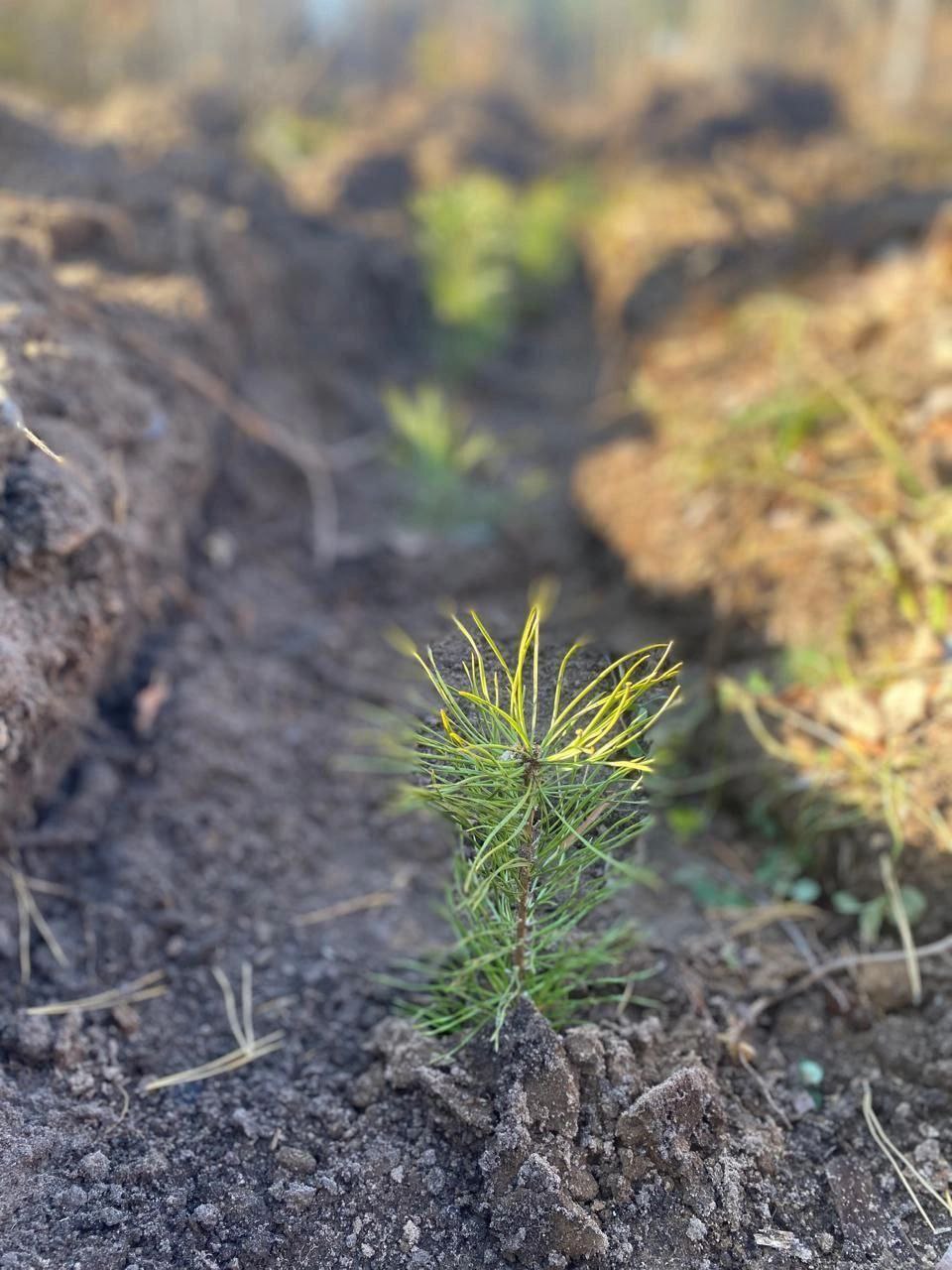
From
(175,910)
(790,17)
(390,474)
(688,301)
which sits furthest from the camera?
(790,17)

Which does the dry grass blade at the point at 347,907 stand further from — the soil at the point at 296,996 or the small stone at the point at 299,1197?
the small stone at the point at 299,1197

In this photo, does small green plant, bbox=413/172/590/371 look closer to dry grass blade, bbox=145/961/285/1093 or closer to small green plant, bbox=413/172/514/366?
small green plant, bbox=413/172/514/366

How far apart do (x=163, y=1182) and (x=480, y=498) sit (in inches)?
88.0

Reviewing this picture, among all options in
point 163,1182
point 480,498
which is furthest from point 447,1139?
point 480,498

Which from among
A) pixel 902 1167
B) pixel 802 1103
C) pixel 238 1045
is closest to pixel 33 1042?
pixel 238 1045

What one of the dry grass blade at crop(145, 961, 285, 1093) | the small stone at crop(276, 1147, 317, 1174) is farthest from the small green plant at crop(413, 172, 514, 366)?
the small stone at crop(276, 1147, 317, 1174)

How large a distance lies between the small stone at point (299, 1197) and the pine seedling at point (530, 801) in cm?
26

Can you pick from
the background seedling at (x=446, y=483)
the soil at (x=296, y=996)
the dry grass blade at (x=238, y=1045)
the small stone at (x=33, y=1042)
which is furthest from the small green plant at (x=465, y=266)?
the small stone at (x=33, y=1042)

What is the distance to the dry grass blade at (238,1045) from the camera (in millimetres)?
1372

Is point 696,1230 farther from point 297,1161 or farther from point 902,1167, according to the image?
point 297,1161

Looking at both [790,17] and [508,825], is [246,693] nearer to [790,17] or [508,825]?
[508,825]

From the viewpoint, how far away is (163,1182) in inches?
47.5

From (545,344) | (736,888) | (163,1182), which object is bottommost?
(163,1182)

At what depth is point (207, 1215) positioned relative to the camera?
45.4 inches
